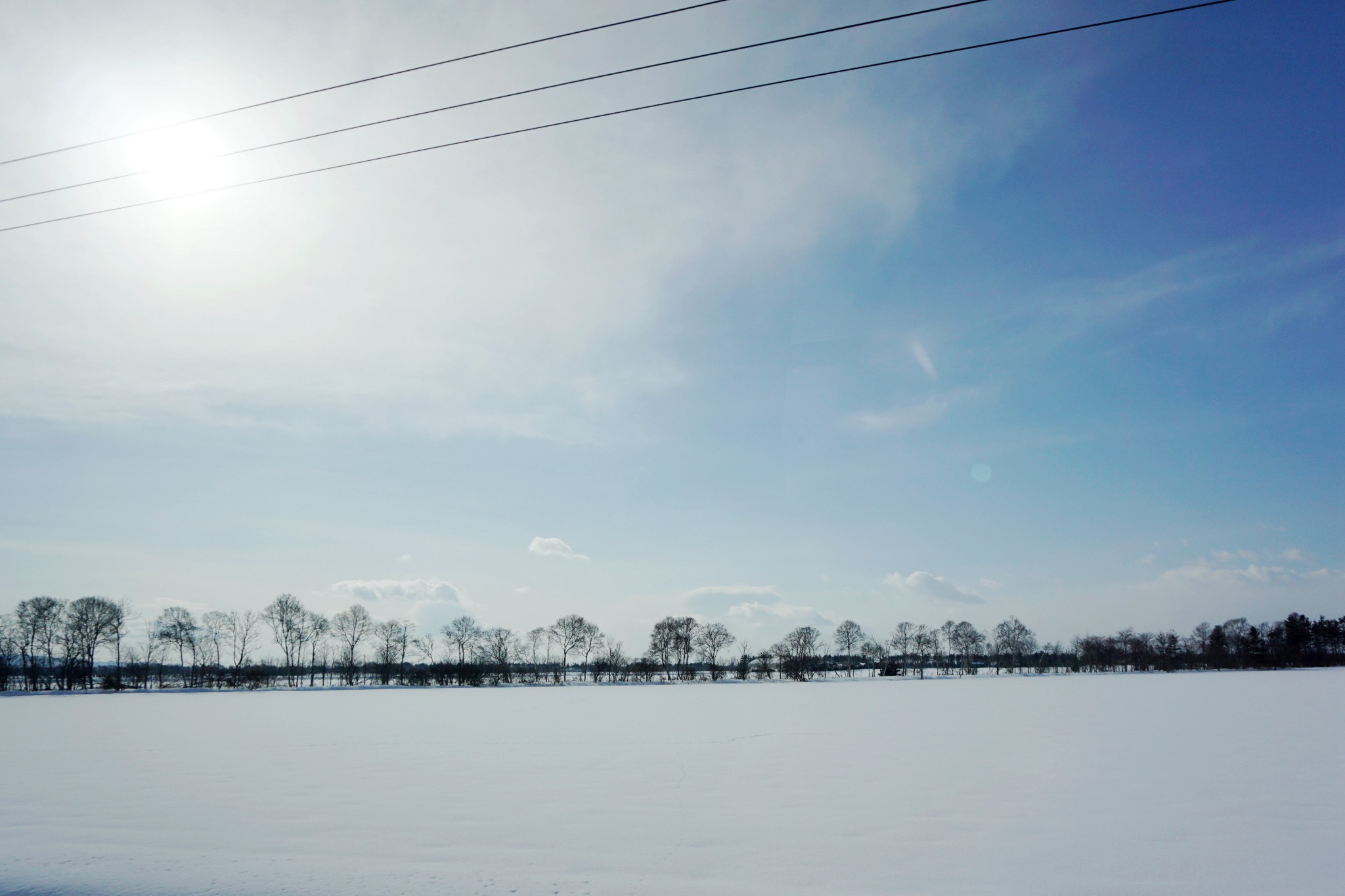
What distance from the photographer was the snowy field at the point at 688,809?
8180 mm

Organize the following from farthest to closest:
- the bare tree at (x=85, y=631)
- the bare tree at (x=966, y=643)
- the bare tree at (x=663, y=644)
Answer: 1. the bare tree at (x=966, y=643)
2. the bare tree at (x=663, y=644)
3. the bare tree at (x=85, y=631)

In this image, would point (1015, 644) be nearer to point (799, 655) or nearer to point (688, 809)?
point (799, 655)

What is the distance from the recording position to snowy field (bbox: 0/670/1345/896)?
8180 millimetres

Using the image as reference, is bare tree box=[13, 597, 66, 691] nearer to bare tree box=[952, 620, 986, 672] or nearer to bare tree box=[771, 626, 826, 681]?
bare tree box=[771, 626, 826, 681]

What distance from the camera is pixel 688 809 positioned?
11555mm

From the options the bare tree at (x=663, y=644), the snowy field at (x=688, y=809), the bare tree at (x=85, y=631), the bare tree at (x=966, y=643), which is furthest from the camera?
the bare tree at (x=966, y=643)

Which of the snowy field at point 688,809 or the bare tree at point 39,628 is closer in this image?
the snowy field at point 688,809

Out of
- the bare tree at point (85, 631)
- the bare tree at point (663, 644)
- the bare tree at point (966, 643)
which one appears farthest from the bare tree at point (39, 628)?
the bare tree at point (966, 643)

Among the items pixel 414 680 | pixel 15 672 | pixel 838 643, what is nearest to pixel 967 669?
pixel 838 643

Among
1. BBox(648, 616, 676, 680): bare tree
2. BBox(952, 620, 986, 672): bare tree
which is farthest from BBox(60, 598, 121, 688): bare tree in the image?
BBox(952, 620, 986, 672): bare tree

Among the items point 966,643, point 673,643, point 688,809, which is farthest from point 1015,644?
point 688,809

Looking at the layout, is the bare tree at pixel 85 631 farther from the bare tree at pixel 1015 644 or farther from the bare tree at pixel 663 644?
the bare tree at pixel 1015 644

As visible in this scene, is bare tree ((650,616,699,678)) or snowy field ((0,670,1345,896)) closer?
snowy field ((0,670,1345,896))

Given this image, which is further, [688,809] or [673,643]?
[673,643]
